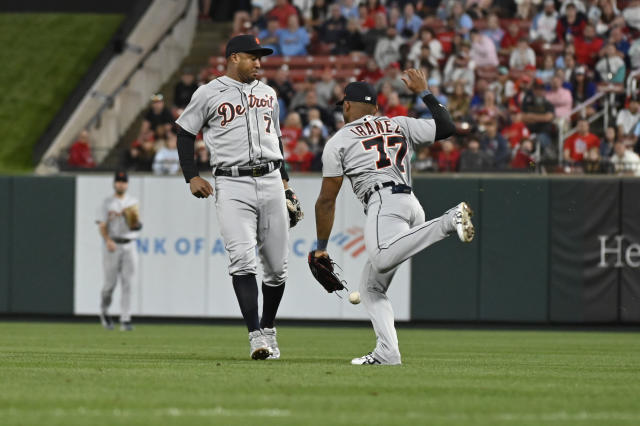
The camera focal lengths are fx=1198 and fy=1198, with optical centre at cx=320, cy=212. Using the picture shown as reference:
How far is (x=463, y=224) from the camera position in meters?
7.97

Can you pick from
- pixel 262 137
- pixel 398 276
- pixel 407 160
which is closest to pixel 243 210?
pixel 262 137

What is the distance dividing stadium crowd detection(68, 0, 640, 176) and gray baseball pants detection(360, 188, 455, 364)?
29.7 feet

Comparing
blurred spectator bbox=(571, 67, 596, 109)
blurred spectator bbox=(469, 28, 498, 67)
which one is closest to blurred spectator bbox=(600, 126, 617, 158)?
blurred spectator bbox=(571, 67, 596, 109)

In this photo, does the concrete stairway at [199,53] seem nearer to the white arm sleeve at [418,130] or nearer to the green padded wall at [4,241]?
the green padded wall at [4,241]

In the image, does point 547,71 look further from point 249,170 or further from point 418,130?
point 249,170

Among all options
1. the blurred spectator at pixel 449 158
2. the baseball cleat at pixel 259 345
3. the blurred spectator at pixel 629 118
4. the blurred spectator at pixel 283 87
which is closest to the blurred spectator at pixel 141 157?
the blurred spectator at pixel 283 87

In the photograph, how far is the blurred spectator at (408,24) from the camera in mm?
22141

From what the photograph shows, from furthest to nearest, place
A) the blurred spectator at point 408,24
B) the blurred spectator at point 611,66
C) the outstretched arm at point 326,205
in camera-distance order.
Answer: the blurred spectator at point 408,24 → the blurred spectator at point 611,66 → the outstretched arm at point 326,205

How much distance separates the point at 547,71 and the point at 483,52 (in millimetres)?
1258

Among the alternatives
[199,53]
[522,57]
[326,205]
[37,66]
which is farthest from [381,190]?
[37,66]

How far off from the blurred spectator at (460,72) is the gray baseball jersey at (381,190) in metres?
11.4

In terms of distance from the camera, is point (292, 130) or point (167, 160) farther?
point (292, 130)

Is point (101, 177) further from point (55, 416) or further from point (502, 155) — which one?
point (55, 416)

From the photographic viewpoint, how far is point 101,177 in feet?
63.9
